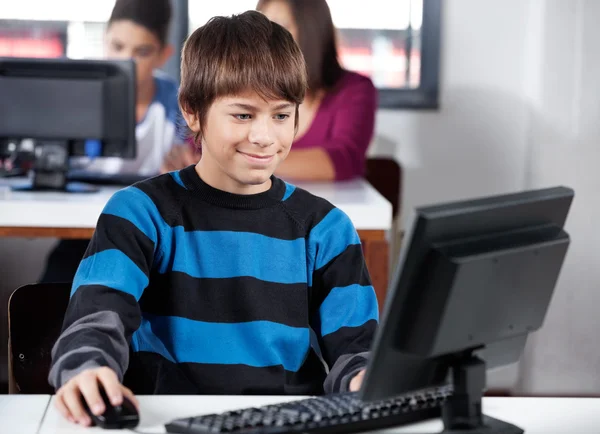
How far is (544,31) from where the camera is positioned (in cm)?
335

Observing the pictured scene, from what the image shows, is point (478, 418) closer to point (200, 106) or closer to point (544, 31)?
point (200, 106)

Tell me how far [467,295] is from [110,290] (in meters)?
0.52

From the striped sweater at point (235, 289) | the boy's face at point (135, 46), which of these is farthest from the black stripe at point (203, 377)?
the boy's face at point (135, 46)

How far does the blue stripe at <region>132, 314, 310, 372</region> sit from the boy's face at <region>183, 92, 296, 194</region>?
22 cm

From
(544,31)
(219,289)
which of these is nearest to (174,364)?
Answer: (219,289)

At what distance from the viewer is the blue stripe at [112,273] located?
4.20 ft

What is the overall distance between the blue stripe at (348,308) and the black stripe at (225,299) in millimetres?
38

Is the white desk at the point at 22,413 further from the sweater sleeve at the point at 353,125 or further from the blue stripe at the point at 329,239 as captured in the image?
the sweater sleeve at the point at 353,125

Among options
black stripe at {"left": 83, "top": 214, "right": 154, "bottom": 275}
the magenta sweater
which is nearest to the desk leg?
the magenta sweater

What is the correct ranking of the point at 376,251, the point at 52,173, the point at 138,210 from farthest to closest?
the point at 52,173
the point at 376,251
the point at 138,210

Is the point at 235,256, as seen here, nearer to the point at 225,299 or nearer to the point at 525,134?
the point at 225,299

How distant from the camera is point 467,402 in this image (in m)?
1.06

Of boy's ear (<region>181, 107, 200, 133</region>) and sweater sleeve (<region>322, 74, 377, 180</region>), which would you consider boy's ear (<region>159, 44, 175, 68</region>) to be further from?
boy's ear (<region>181, 107, 200, 133</region>)

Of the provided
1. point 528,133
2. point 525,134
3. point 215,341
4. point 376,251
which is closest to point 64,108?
point 376,251
